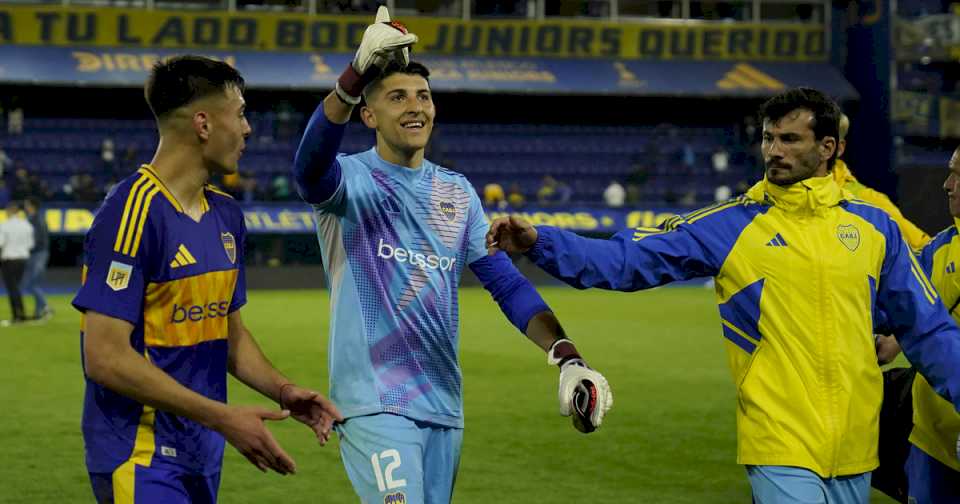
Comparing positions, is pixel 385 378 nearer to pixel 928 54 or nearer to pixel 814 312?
pixel 814 312

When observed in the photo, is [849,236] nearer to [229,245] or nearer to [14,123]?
[229,245]

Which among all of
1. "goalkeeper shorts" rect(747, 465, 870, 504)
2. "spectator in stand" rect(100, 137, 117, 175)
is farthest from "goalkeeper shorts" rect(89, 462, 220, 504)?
"spectator in stand" rect(100, 137, 117, 175)

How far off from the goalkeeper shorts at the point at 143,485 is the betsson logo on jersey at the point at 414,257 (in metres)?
1.19

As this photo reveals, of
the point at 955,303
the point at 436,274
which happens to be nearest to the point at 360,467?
the point at 436,274

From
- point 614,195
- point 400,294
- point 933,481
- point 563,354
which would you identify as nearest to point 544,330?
point 563,354

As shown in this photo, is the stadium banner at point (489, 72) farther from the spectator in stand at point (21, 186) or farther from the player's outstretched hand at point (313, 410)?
the player's outstretched hand at point (313, 410)

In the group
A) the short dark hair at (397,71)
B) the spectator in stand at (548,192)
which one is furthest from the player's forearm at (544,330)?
the spectator in stand at (548,192)

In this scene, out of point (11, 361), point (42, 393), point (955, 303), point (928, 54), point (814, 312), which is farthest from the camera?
point (928, 54)

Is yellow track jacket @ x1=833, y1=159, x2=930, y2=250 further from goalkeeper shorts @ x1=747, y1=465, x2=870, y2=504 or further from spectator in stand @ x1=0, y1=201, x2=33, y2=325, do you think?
spectator in stand @ x1=0, y1=201, x2=33, y2=325

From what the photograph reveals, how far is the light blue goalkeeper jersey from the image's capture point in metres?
4.68

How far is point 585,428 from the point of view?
431 centimetres

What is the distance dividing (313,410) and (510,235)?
854 mm

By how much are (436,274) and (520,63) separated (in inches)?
1267

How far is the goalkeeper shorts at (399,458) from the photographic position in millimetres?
4480
